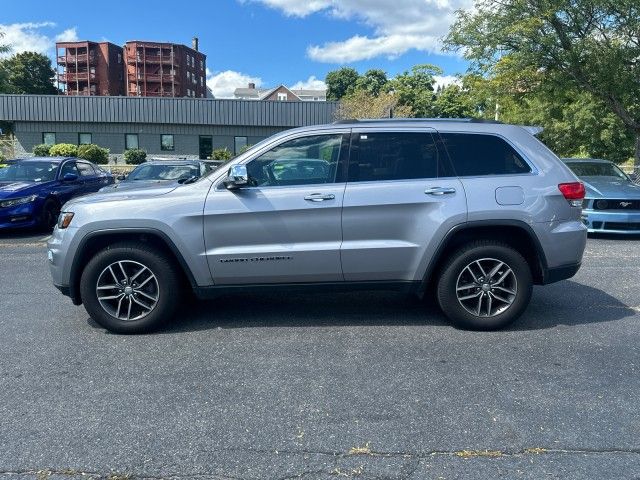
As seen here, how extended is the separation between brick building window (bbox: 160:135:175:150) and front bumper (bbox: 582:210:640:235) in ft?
104

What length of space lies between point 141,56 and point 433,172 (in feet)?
285

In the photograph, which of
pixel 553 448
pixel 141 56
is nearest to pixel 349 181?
pixel 553 448

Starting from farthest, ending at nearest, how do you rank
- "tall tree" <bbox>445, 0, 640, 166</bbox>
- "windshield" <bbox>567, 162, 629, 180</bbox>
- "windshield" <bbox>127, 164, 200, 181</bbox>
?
"tall tree" <bbox>445, 0, 640, 166</bbox>, "windshield" <bbox>127, 164, 200, 181</bbox>, "windshield" <bbox>567, 162, 629, 180</bbox>

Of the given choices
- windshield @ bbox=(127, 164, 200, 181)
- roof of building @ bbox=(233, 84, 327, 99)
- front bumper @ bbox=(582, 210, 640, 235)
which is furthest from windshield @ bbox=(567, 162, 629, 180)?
roof of building @ bbox=(233, 84, 327, 99)

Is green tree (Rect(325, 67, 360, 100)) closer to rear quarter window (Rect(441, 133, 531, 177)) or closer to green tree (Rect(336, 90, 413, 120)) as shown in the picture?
green tree (Rect(336, 90, 413, 120))

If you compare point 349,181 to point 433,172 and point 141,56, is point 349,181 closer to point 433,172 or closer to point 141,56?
point 433,172

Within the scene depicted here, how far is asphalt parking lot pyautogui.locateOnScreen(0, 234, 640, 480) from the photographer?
3.05 m

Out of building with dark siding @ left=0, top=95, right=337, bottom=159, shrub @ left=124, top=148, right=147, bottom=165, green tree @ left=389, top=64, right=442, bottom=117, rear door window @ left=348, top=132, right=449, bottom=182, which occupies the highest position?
green tree @ left=389, top=64, right=442, bottom=117

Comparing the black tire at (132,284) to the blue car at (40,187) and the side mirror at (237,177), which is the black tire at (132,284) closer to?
the side mirror at (237,177)

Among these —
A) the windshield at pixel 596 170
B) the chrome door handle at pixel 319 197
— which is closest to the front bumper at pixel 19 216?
the chrome door handle at pixel 319 197

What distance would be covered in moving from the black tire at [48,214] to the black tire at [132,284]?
6.91m

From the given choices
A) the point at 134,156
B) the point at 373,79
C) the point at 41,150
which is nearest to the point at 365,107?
the point at 134,156

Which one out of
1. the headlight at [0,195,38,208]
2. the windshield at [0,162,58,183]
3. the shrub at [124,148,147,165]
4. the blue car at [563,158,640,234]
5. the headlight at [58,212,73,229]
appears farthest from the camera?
the shrub at [124,148,147,165]

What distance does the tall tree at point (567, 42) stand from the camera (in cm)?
1566
